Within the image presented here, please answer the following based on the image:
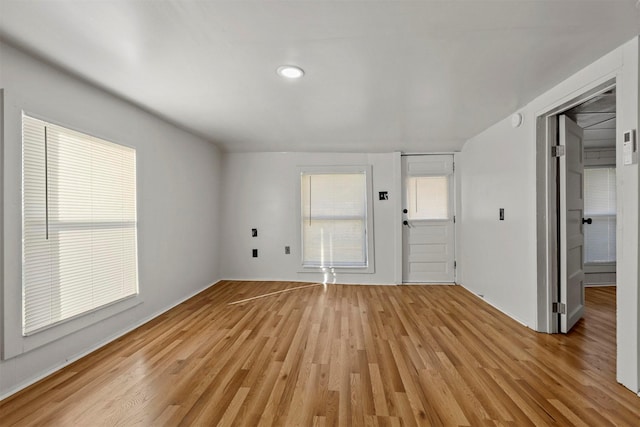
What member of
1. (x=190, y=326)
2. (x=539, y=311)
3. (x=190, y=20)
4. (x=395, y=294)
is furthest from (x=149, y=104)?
(x=539, y=311)

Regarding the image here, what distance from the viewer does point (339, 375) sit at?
1978mm

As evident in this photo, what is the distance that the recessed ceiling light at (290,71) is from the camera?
6.55 feet

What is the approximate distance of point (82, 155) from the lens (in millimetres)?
2266

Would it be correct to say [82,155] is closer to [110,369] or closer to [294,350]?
[110,369]

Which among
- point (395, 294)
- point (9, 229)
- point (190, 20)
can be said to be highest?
point (190, 20)

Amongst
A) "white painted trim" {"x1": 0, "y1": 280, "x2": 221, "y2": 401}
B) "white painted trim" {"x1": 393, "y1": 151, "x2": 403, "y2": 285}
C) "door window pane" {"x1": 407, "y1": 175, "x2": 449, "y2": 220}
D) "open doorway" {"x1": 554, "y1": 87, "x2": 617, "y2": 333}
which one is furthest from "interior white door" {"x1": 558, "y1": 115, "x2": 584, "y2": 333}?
"white painted trim" {"x1": 0, "y1": 280, "x2": 221, "y2": 401}

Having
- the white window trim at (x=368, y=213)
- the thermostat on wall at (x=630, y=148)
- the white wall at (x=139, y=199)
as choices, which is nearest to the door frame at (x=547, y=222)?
the thermostat on wall at (x=630, y=148)

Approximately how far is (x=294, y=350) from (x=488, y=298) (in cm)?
271

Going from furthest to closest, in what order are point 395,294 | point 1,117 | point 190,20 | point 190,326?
point 395,294, point 190,326, point 1,117, point 190,20

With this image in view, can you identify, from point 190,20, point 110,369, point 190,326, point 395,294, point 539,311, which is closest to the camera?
point 190,20

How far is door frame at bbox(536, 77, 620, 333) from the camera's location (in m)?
2.64

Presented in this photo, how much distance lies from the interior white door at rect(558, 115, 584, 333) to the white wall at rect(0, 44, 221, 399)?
4.26 meters

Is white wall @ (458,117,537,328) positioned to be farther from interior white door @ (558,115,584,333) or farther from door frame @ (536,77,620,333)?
interior white door @ (558,115,584,333)

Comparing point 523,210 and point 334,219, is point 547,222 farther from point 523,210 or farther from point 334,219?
point 334,219
